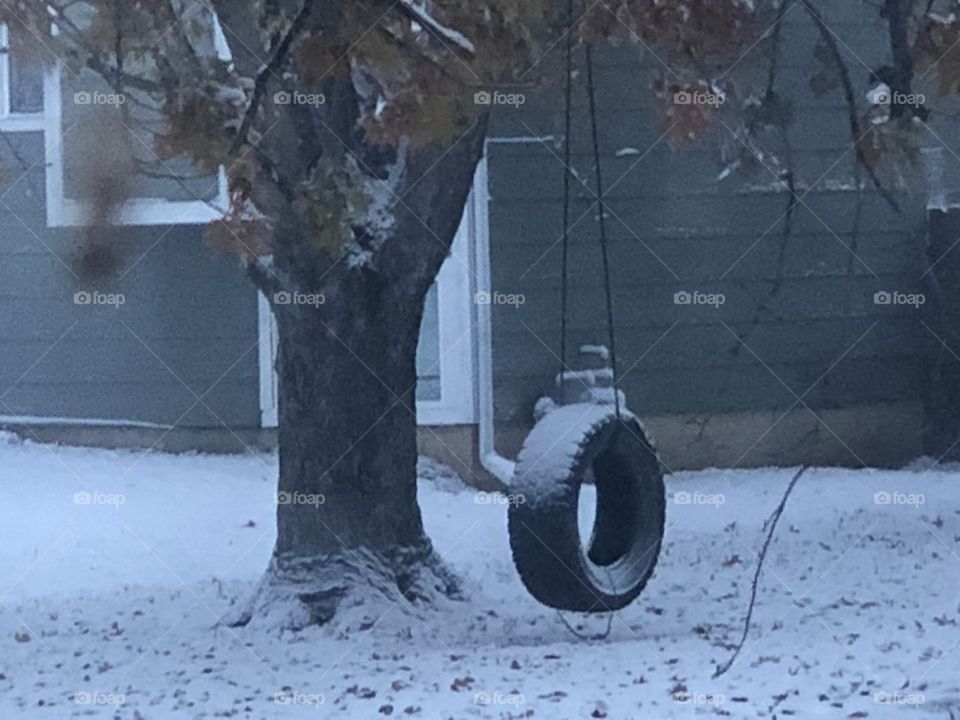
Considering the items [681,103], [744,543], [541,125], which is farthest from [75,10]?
[744,543]

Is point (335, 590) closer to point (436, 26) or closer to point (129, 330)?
point (436, 26)

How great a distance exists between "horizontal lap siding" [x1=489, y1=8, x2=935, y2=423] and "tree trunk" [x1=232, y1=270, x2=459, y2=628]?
350 centimetres

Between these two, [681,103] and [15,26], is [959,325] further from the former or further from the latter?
[15,26]

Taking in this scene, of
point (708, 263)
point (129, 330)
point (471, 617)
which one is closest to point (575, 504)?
point (471, 617)

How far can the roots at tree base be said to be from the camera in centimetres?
628

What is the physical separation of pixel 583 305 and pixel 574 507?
4507 mm

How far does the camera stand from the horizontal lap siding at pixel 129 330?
404 inches

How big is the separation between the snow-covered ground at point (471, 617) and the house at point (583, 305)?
1.53 ft

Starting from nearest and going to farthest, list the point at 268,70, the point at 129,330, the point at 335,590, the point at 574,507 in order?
the point at 268,70
the point at 574,507
the point at 335,590
the point at 129,330

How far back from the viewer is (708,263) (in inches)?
402

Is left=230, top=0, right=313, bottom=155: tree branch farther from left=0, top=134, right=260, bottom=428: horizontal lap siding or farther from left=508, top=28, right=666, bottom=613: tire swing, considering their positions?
left=0, top=134, right=260, bottom=428: horizontal lap siding

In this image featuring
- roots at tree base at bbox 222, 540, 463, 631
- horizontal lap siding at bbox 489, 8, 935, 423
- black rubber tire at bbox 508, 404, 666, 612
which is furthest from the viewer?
horizontal lap siding at bbox 489, 8, 935, 423

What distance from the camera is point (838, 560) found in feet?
25.2

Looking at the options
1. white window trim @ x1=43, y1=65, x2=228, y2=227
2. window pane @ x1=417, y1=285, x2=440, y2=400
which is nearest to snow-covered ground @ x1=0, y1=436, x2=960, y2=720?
window pane @ x1=417, y1=285, x2=440, y2=400
